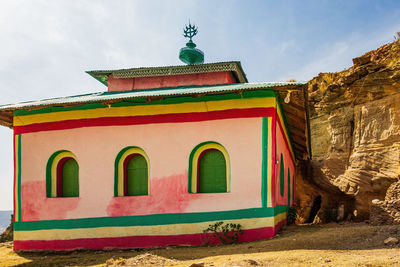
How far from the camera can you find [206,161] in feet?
30.8

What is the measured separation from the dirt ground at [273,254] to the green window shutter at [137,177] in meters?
1.54

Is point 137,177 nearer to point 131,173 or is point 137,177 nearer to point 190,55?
point 131,173

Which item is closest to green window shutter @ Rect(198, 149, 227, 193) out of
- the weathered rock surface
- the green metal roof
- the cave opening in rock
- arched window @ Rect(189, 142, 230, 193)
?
arched window @ Rect(189, 142, 230, 193)

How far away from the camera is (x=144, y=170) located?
9.64 meters

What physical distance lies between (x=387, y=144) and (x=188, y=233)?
1006 centimetres

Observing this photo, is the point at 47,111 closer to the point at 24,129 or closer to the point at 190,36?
the point at 24,129

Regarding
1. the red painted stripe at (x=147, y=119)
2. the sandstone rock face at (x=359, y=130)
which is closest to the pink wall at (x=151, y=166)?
the red painted stripe at (x=147, y=119)

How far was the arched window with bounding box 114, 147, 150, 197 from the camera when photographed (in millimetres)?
9570

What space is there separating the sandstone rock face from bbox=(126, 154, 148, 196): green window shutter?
10233 mm

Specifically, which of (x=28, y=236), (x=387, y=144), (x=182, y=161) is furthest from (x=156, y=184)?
Answer: (x=387, y=144)

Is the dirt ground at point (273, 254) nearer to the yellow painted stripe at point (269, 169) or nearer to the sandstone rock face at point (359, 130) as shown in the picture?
the yellow painted stripe at point (269, 169)

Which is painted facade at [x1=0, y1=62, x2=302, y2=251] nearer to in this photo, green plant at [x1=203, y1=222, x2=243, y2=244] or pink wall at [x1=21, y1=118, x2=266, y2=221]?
pink wall at [x1=21, y1=118, x2=266, y2=221]

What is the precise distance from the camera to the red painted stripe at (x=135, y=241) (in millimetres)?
8500

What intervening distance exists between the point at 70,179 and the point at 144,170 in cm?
221
